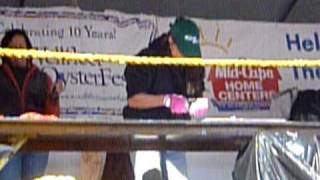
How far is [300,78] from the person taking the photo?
5277mm

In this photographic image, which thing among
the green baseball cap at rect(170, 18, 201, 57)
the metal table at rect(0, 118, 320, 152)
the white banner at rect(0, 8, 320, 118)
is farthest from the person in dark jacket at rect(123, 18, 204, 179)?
the metal table at rect(0, 118, 320, 152)

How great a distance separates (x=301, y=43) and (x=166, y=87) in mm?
1242

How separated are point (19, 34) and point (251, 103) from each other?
5.22 feet

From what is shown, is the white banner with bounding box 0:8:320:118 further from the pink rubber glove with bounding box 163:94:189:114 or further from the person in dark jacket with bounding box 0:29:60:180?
the pink rubber glove with bounding box 163:94:189:114

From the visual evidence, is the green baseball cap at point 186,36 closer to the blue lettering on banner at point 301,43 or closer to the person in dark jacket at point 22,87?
the blue lettering on banner at point 301,43

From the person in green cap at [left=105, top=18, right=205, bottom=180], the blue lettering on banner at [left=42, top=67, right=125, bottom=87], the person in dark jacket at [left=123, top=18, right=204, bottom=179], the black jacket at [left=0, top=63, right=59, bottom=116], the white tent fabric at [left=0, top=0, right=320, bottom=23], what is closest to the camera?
the person in green cap at [left=105, top=18, right=205, bottom=180]

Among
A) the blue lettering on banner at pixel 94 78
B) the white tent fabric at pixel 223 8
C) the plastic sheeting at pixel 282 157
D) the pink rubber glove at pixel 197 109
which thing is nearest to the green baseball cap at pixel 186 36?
the white tent fabric at pixel 223 8

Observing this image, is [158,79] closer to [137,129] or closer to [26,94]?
[26,94]

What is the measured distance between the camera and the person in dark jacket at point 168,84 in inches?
150

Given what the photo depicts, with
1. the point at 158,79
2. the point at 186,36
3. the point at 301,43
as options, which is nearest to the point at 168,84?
the point at 158,79

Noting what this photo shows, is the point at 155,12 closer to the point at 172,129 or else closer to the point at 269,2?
the point at 269,2

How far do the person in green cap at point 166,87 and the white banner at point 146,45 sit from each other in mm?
102

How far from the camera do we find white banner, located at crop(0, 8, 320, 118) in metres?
4.92

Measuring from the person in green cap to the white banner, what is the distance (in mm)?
102
